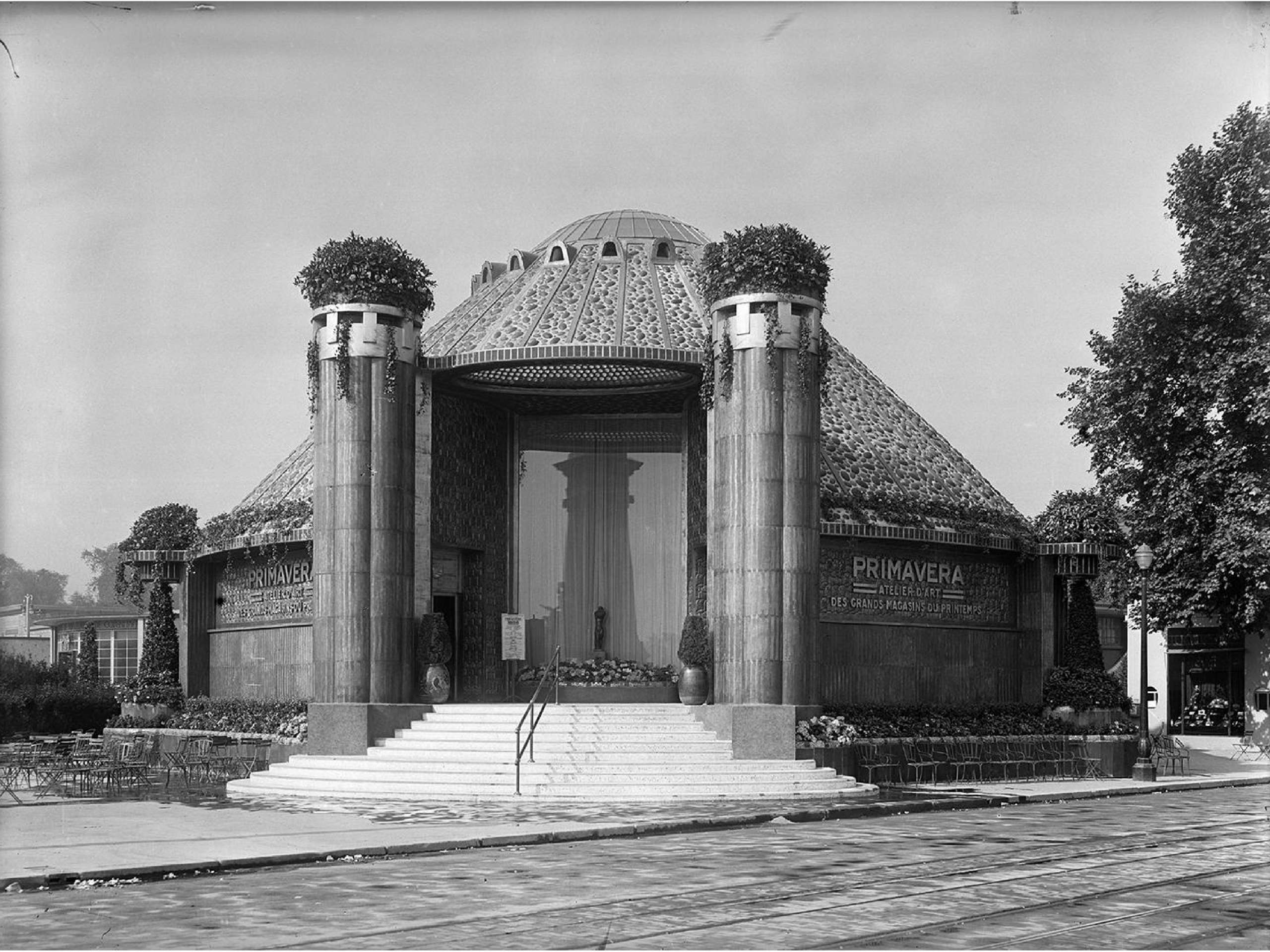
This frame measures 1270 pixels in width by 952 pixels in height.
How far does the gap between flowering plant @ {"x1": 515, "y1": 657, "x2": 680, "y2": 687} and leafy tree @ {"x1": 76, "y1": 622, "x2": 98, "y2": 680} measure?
19.8m

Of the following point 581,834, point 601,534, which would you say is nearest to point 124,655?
point 601,534

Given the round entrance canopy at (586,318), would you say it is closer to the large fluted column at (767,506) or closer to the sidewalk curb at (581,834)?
the large fluted column at (767,506)

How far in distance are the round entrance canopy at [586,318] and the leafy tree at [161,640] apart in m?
8.51

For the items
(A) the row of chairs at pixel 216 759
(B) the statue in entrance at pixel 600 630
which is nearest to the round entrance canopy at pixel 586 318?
(B) the statue in entrance at pixel 600 630

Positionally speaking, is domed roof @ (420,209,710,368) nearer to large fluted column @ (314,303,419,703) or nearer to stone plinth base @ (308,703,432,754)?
large fluted column @ (314,303,419,703)

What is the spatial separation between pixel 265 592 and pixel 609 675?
7444mm

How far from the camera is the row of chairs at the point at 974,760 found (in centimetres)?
2548

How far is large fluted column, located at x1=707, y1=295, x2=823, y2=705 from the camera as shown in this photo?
2467 cm

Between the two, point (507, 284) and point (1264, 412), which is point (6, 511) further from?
point (1264, 412)

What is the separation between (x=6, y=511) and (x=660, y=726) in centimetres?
1273

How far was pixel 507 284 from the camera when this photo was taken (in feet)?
115

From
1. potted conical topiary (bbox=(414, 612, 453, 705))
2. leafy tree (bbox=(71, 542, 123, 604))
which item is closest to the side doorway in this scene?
potted conical topiary (bbox=(414, 612, 453, 705))

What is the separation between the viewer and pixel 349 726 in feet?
82.0

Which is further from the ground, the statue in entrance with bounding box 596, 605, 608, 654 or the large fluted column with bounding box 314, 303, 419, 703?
the large fluted column with bounding box 314, 303, 419, 703
